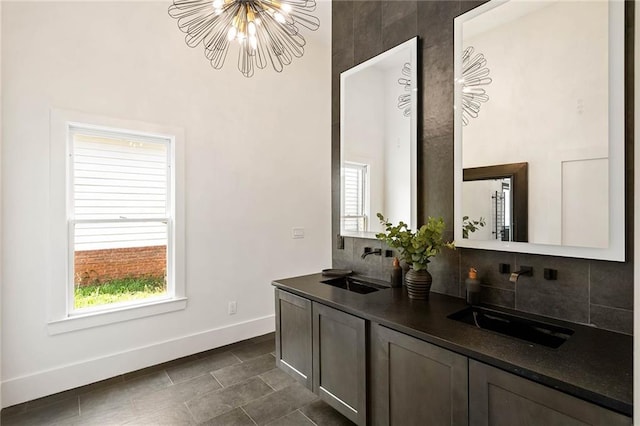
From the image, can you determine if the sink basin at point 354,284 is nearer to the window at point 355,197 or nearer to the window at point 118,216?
the window at point 355,197

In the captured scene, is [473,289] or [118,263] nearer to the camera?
[473,289]

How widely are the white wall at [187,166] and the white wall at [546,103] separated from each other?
91.4 inches

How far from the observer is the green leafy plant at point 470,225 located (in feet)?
6.13

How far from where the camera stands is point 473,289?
5.88ft

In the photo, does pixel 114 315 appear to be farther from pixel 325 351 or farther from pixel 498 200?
pixel 498 200

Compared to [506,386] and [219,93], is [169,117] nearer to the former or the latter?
[219,93]

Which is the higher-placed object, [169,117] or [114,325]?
[169,117]

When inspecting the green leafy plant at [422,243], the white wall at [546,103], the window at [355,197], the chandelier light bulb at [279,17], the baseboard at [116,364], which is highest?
the chandelier light bulb at [279,17]

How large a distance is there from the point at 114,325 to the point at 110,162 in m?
1.42

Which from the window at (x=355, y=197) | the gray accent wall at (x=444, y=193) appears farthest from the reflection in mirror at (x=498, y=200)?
the window at (x=355, y=197)

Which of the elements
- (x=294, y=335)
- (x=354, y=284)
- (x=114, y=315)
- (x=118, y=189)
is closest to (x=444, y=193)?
(x=354, y=284)

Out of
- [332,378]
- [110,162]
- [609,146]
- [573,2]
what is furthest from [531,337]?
[110,162]

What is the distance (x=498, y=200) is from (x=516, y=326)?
2.18 feet

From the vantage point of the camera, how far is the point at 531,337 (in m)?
1.57
